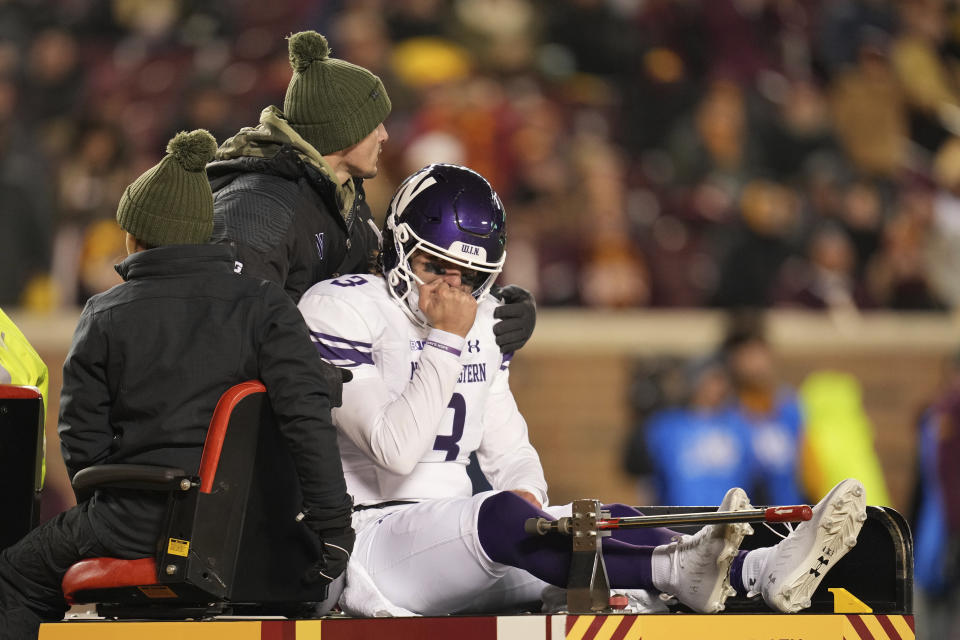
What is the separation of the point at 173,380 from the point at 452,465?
3.13 feet

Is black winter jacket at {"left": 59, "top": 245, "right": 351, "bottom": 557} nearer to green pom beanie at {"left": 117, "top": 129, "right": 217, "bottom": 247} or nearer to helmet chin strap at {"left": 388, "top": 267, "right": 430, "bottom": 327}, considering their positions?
green pom beanie at {"left": 117, "top": 129, "right": 217, "bottom": 247}

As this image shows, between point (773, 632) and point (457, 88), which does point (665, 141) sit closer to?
point (457, 88)

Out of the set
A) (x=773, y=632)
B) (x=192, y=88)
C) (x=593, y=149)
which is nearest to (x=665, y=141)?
(x=593, y=149)

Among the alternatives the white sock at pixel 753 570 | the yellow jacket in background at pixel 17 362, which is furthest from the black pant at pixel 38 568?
the white sock at pixel 753 570

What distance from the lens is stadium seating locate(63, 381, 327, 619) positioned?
2932 millimetres

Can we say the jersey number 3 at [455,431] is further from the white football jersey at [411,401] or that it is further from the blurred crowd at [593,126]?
the blurred crowd at [593,126]

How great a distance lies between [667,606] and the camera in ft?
11.1

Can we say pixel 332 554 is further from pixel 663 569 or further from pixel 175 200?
pixel 175 200

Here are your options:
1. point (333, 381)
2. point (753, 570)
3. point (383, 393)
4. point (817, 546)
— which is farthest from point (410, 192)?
point (817, 546)

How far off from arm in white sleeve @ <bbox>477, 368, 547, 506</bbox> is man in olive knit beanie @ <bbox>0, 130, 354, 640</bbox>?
81cm

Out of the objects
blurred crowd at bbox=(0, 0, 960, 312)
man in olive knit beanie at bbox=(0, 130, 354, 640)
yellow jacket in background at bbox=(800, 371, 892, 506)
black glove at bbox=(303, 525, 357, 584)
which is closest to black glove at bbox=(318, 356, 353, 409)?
man in olive knit beanie at bbox=(0, 130, 354, 640)

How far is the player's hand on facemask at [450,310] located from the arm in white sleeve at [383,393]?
1.4 inches

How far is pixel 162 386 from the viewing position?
9.91 ft

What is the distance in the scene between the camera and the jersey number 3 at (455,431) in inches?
144
